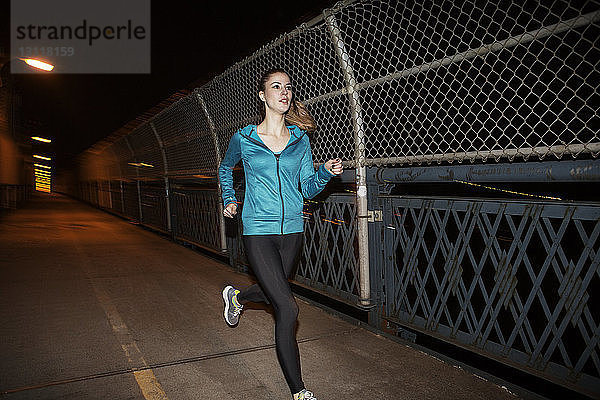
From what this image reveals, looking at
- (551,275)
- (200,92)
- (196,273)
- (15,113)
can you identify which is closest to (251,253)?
(196,273)

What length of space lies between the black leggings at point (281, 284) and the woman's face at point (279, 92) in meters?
0.90

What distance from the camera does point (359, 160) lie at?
13.1ft

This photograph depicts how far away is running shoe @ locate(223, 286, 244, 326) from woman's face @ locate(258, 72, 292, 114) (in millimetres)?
1815

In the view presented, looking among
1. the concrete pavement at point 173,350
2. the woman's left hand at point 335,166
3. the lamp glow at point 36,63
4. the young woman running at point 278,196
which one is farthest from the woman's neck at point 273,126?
the lamp glow at point 36,63

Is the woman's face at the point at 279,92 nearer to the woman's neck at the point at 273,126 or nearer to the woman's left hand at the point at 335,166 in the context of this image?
the woman's neck at the point at 273,126

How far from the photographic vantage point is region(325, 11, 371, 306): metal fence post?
3898 millimetres

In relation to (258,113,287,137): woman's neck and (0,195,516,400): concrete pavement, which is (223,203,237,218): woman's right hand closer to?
(258,113,287,137): woman's neck

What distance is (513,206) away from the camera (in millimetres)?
2857

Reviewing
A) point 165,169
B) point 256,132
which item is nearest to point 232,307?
point 256,132

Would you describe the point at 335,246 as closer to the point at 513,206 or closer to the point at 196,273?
the point at 513,206

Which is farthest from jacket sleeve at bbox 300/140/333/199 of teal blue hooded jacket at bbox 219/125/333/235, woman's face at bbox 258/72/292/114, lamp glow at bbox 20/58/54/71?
lamp glow at bbox 20/58/54/71

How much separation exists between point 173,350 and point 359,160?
234 cm

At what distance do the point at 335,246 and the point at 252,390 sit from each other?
6.41 ft

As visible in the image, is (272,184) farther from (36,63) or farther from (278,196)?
(36,63)
